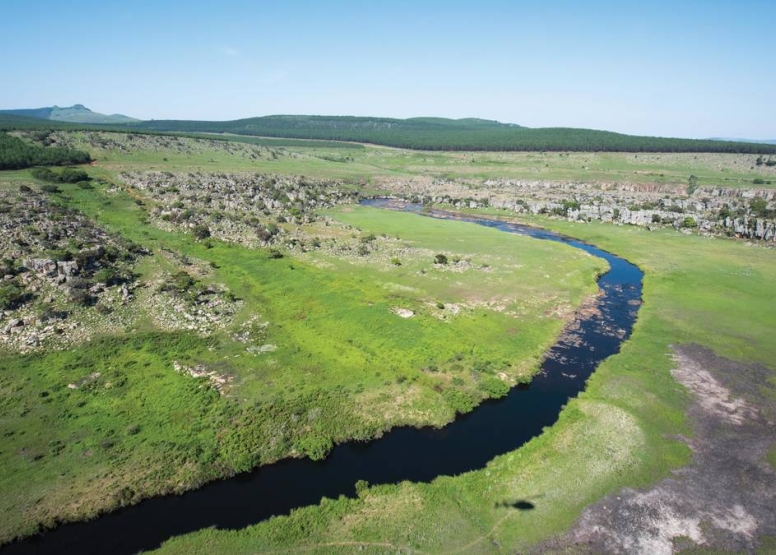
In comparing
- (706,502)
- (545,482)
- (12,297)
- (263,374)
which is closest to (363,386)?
(263,374)

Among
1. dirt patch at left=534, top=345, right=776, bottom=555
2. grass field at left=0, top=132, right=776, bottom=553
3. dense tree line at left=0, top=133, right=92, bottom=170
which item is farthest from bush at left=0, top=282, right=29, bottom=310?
dense tree line at left=0, top=133, right=92, bottom=170

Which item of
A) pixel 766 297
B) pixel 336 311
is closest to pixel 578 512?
pixel 336 311

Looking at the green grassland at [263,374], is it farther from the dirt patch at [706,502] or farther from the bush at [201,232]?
the dirt patch at [706,502]

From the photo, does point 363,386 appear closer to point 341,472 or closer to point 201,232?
point 341,472

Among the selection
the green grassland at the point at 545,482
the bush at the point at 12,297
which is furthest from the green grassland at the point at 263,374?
the bush at the point at 12,297

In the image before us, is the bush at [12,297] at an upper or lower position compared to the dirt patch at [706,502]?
upper

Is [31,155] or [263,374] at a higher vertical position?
[31,155]

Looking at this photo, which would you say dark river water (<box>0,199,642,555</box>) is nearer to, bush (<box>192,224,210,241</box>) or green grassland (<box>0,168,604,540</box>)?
green grassland (<box>0,168,604,540</box>)
